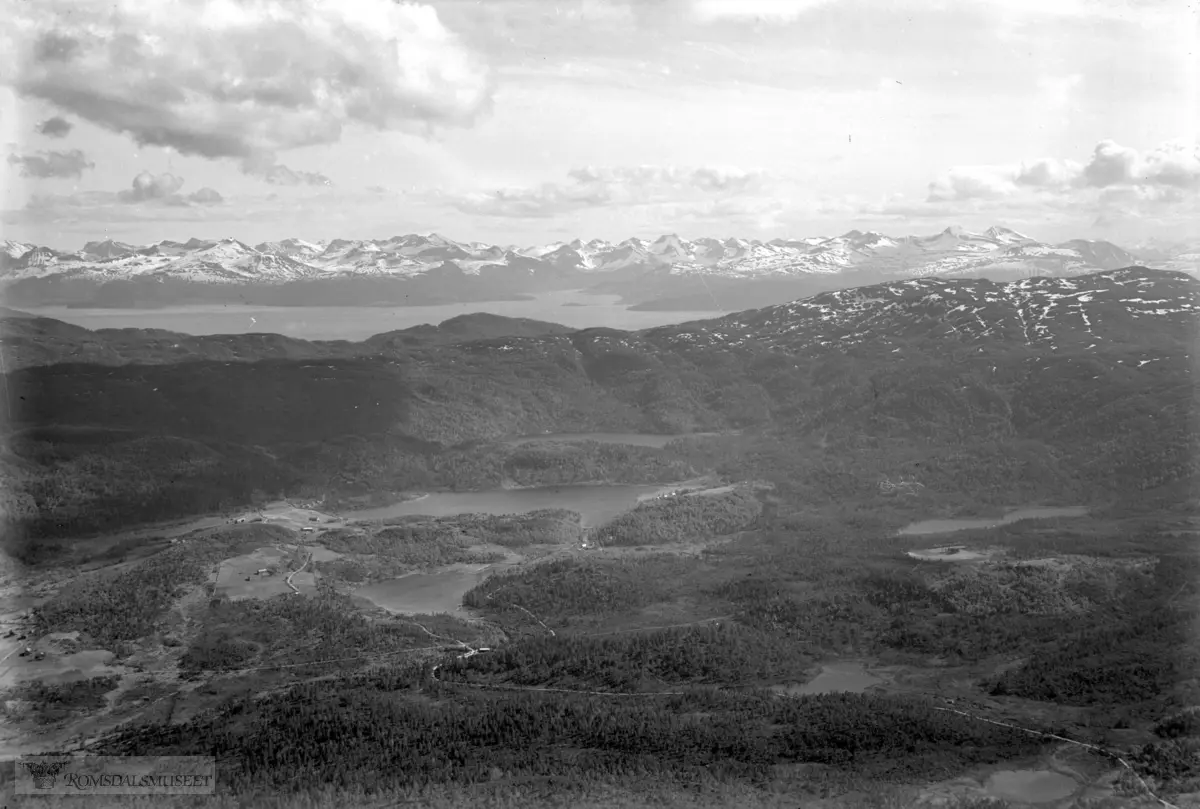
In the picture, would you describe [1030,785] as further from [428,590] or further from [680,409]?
[680,409]

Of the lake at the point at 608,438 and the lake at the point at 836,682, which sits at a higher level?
the lake at the point at 608,438

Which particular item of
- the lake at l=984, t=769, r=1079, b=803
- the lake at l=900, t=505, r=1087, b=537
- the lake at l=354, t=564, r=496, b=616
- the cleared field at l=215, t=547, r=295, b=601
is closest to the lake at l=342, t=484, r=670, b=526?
the cleared field at l=215, t=547, r=295, b=601

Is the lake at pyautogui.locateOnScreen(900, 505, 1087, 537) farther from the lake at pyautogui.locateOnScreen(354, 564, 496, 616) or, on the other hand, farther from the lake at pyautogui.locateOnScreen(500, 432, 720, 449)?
the lake at pyautogui.locateOnScreen(500, 432, 720, 449)

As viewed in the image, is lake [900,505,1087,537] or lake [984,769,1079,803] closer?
lake [984,769,1079,803]

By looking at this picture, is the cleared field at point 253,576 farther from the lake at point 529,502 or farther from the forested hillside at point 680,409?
the forested hillside at point 680,409

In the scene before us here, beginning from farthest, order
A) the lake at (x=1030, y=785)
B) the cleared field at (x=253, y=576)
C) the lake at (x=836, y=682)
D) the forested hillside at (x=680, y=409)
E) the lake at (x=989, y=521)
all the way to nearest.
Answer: the forested hillside at (x=680, y=409), the lake at (x=989, y=521), the cleared field at (x=253, y=576), the lake at (x=836, y=682), the lake at (x=1030, y=785)

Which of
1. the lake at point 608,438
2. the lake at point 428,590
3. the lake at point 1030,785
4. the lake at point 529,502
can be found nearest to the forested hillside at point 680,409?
the lake at point 608,438

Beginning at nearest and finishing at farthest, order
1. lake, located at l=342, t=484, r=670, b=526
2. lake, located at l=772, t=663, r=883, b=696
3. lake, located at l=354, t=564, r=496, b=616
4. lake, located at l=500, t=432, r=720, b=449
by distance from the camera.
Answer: lake, located at l=772, t=663, r=883, b=696 < lake, located at l=354, t=564, r=496, b=616 < lake, located at l=342, t=484, r=670, b=526 < lake, located at l=500, t=432, r=720, b=449
